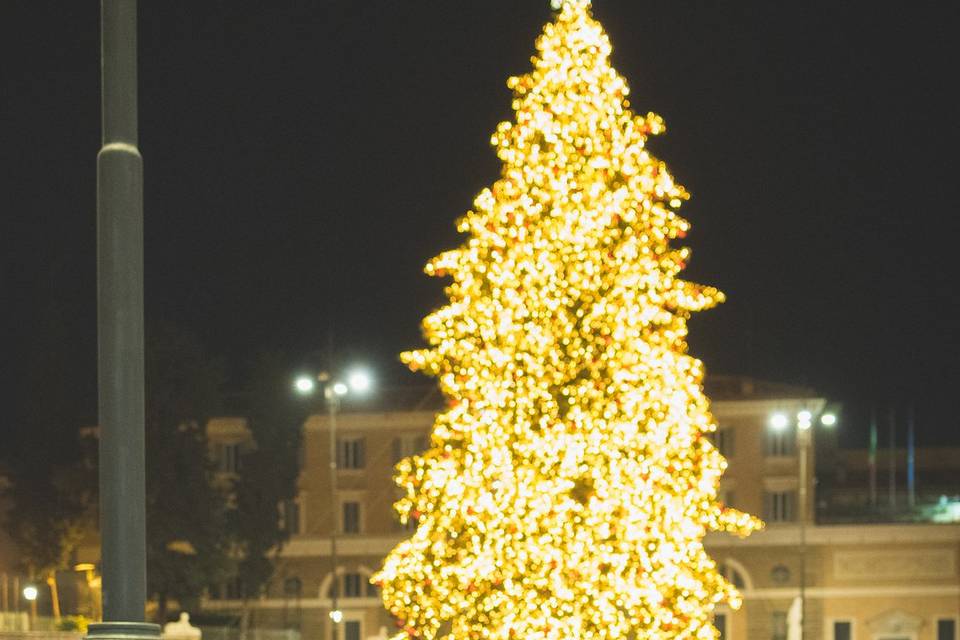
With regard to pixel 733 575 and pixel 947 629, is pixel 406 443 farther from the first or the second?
pixel 947 629

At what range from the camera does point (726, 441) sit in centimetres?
6378

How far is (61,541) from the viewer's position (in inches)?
2212

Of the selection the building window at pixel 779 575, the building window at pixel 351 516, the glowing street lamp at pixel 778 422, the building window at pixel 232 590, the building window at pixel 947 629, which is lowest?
the building window at pixel 947 629

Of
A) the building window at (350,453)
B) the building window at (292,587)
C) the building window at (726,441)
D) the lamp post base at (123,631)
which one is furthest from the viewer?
the building window at (350,453)

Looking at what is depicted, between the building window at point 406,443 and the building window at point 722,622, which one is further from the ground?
the building window at point 406,443

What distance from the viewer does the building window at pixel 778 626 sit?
60594mm

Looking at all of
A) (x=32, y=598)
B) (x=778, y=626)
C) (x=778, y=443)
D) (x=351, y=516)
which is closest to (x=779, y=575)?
(x=778, y=626)

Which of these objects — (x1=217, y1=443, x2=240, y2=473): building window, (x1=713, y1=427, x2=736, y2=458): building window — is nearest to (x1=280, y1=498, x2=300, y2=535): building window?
(x1=217, y1=443, x2=240, y2=473): building window

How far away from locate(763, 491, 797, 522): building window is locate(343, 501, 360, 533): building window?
1385 cm

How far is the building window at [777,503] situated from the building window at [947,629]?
613 cm

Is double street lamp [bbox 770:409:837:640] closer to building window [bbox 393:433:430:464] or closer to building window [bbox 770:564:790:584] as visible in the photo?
building window [bbox 770:564:790:584]

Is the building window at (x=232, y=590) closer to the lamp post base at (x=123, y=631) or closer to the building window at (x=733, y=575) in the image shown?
the building window at (x=733, y=575)

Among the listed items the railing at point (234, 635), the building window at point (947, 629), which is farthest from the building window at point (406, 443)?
the building window at point (947, 629)

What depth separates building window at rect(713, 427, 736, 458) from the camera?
209 feet
